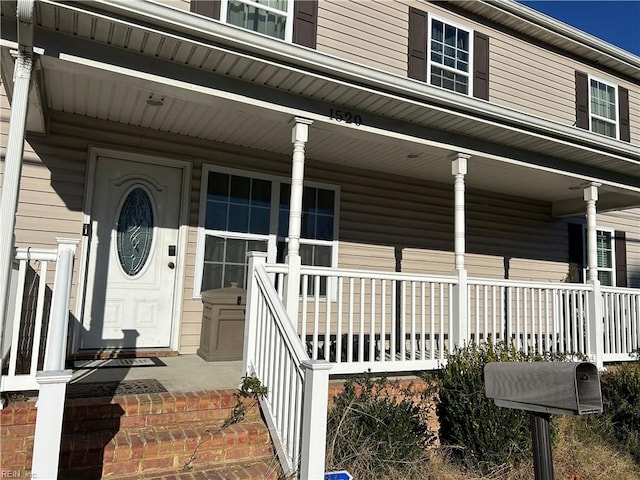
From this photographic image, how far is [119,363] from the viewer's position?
463 cm

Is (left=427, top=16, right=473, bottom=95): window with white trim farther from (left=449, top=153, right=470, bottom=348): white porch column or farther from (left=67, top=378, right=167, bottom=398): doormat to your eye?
(left=67, top=378, right=167, bottom=398): doormat

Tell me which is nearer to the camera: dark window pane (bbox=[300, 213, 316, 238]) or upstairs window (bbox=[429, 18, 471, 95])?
dark window pane (bbox=[300, 213, 316, 238])

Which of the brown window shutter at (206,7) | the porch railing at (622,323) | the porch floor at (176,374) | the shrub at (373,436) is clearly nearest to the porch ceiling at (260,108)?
the brown window shutter at (206,7)

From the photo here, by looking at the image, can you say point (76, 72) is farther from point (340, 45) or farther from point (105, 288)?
point (340, 45)

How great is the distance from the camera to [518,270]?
26.7ft

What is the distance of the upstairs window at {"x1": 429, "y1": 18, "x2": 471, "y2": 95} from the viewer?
707cm

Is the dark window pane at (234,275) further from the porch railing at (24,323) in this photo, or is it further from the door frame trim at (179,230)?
the porch railing at (24,323)

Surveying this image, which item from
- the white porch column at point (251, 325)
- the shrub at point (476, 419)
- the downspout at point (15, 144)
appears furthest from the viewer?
the white porch column at point (251, 325)

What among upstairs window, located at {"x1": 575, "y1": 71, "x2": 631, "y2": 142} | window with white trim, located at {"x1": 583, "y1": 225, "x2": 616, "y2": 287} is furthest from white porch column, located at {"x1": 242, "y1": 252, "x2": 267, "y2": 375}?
window with white trim, located at {"x1": 583, "y1": 225, "x2": 616, "y2": 287}

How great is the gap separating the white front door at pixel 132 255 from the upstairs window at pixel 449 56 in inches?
167

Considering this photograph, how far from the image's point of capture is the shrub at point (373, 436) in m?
3.33

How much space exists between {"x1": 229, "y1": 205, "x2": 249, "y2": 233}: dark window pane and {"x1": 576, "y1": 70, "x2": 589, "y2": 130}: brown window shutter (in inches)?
253

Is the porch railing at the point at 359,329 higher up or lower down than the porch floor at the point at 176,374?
higher up

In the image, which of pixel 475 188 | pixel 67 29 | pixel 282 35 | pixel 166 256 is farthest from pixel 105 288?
pixel 475 188
